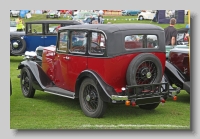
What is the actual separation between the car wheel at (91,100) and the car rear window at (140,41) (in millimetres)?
856

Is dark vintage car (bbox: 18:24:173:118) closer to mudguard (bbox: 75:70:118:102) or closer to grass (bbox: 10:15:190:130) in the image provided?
mudguard (bbox: 75:70:118:102)

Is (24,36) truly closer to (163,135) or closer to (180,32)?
(180,32)

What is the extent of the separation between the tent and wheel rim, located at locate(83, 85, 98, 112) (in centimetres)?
156

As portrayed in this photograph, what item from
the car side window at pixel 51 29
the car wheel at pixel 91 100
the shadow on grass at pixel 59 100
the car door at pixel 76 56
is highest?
the car side window at pixel 51 29

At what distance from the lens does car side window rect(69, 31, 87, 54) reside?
7480mm

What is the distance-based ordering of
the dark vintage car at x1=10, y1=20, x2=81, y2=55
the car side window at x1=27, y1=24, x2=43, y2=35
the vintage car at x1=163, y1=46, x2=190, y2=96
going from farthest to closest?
the dark vintage car at x1=10, y1=20, x2=81, y2=55, the car side window at x1=27, y1=24, x2=43, y2=35, the vintage car at x1=163, y1=46, x2=190, y2=96

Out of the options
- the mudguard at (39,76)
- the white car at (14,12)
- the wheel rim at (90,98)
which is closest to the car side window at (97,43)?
the wheel rim at (90,98)

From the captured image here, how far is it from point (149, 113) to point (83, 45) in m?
1.64

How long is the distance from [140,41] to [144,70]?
0.55 m

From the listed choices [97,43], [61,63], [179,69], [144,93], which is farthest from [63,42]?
[179,69]

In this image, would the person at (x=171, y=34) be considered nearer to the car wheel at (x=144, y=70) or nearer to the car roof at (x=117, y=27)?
the car roof at (x=117, y=27)

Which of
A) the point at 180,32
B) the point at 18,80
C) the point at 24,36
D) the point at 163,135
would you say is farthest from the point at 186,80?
the point at 24,36

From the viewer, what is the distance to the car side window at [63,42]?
7.96 metres

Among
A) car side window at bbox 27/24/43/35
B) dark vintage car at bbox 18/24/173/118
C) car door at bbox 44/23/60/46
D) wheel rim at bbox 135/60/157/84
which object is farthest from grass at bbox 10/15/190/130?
car side window at bbox 27/24/43/35
